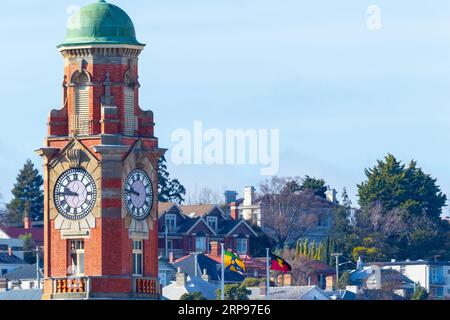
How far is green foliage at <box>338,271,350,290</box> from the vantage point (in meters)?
177

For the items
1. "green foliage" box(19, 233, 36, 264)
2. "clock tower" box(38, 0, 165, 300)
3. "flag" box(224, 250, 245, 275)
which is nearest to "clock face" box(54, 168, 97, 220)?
"clock tower" box(38, 0, 165, 300)

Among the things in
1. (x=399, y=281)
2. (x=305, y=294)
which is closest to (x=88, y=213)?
(x=305, y=294)

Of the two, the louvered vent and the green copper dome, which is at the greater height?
the green copper dome

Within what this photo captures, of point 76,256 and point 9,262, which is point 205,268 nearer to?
point 9,262

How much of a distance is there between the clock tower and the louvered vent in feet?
0.11

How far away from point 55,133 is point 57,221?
297 cm

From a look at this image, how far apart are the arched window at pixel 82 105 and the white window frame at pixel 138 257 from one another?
4.24 metres

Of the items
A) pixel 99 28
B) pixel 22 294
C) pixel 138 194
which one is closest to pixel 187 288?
pixel 22 294

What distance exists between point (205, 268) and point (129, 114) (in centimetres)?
9769

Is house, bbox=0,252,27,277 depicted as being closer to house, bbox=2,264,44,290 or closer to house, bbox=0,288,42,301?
house, bbox=2,264,44,290

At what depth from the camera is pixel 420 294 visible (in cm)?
17238

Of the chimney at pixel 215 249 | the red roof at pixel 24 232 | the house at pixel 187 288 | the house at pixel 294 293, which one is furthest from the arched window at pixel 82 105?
the chimney at pixel 215 249

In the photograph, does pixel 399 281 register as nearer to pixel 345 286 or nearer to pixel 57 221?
pixel 345 286

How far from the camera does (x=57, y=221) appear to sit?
78.9 meters
